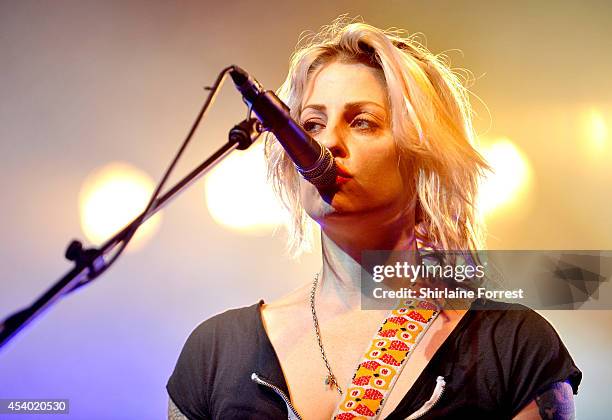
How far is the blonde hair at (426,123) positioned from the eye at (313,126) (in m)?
0.09

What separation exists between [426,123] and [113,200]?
1.34 meters

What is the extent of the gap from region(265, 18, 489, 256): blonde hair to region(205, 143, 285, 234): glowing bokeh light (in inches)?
25.5

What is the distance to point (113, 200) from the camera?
99.2 inches

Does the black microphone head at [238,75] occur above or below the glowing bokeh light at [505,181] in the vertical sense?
below

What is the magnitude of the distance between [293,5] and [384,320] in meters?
1.40

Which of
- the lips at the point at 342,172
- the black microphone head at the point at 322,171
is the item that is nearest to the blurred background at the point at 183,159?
the lips at the point at 342,172

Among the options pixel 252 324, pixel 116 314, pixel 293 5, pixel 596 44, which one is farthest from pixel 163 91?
pixel 596 44

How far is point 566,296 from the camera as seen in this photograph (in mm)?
2150

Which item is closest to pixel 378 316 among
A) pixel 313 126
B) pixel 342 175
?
pixel 342 175

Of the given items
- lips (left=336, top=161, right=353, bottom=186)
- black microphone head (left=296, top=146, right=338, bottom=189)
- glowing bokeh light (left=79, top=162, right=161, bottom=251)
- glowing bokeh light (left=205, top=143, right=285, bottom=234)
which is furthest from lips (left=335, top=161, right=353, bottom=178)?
glowing bokeh light (left=79, top=162, right=161, bottom=251)

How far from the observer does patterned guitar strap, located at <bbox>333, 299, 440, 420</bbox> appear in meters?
1.49

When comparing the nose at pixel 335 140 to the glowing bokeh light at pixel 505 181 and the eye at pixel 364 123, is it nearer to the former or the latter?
the eye at pixel 364 123

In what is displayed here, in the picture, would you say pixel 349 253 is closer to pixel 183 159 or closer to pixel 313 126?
pixel 313 126

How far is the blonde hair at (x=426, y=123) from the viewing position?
5.32 ft
